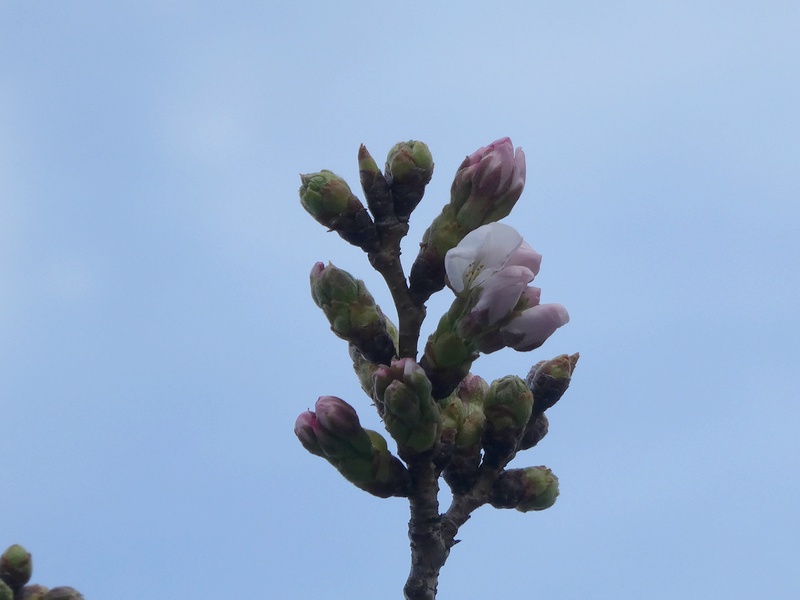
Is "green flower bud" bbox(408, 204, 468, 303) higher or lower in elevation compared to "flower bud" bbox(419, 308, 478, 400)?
higher

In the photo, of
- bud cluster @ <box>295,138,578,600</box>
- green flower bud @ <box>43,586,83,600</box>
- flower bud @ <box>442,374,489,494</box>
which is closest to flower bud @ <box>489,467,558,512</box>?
bud cluster @ <box>295,138,578,600</box>

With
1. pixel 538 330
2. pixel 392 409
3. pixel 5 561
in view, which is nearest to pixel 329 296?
pixel 392 409

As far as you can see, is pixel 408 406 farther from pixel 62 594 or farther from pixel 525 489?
pixel 62 594

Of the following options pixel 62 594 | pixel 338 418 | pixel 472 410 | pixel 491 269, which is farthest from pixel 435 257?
pixel 62 594

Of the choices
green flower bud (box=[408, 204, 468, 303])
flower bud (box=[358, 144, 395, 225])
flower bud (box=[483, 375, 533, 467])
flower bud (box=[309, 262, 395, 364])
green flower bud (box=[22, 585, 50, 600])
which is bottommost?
green flower bud (box=[22, 585, 50, 600])

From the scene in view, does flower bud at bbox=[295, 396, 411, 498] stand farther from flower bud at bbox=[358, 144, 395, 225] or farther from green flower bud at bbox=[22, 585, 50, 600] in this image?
green flower bud at bbox=[22, 585, 50, 600]

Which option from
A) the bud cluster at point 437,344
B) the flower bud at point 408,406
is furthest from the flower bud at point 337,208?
the flower bud at point 408,406
